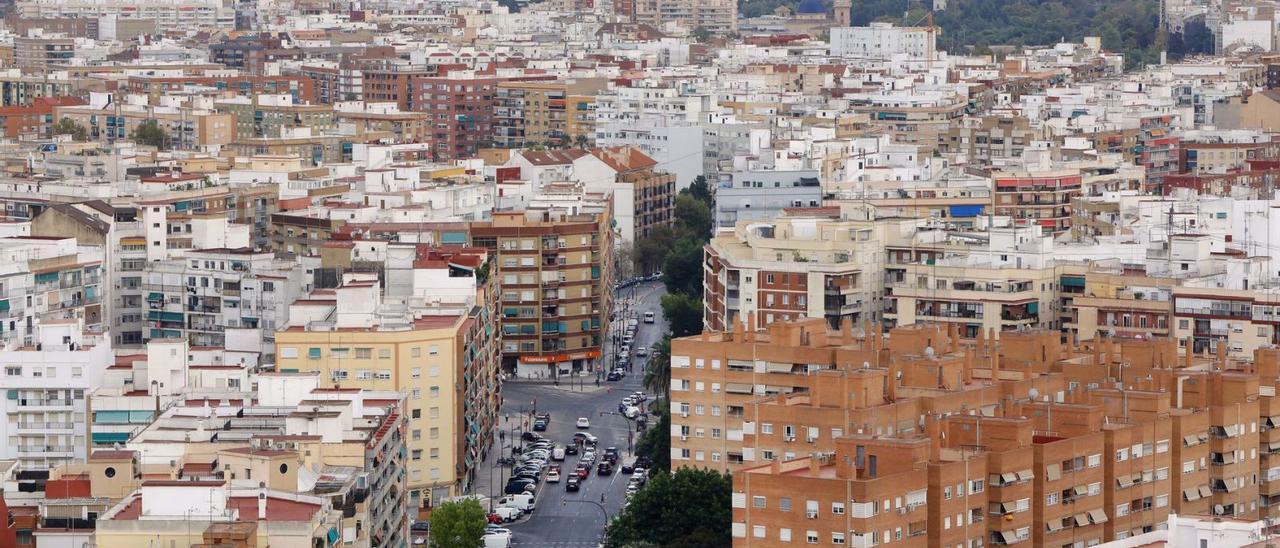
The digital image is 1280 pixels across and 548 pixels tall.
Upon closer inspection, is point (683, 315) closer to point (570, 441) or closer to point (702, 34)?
point (570, 441)

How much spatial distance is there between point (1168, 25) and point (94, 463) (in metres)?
127

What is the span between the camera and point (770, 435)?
38.1 meters

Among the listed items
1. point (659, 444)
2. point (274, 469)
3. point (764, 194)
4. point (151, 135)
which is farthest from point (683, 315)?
point (151, 135)

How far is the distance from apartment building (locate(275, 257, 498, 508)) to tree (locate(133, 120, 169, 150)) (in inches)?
1668

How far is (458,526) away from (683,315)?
20801 millimetres

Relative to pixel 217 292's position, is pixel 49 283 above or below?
above

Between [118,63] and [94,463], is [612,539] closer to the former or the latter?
[94,463]

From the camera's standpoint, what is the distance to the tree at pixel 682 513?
39.8 m

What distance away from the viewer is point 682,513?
4038 cm

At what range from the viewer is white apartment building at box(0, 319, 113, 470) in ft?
140

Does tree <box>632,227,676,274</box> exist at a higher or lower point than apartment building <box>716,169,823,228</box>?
lower

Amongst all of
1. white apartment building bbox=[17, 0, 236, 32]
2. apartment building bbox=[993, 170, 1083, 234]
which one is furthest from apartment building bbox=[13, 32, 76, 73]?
apartment building bbox=[993, 170, 1083, 234]

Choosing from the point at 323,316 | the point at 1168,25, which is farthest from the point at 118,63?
the point at 323,316

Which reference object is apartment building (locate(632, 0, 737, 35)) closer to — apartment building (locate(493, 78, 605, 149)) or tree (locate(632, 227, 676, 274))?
apartment building (locate(493, 78, 605, 149))
